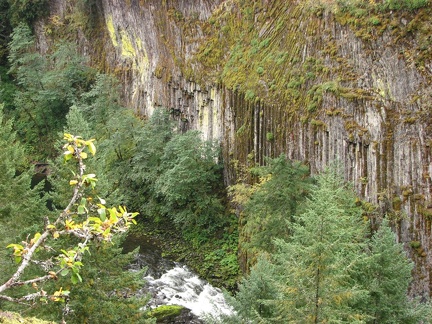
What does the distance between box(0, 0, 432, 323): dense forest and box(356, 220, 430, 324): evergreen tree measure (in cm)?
3

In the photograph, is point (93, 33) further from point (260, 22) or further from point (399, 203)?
point (399, 203)

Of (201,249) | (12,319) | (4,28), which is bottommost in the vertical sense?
(201,249)

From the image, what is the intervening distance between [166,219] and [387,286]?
618 inches

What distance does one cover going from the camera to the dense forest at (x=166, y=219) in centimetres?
862

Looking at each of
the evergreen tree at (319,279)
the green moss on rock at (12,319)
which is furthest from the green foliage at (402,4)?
the green moss on rock at (12,319)

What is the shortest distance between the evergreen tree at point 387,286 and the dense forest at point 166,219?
0.11 feet

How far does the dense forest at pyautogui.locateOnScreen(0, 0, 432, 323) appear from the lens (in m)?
8.62

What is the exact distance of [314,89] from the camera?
1748 cm

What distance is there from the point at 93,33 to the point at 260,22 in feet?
66.0

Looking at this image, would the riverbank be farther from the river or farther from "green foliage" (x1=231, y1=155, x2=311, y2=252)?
"green foliage" (x1=231, y1=155, x2=311, y2=252)

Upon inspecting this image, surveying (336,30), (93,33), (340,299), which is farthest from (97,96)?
(340,299)

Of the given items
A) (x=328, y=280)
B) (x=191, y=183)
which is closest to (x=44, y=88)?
(x=191, y=183)

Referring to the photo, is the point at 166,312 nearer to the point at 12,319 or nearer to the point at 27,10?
the point at 12,319

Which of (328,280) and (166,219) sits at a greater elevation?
(328,280)
